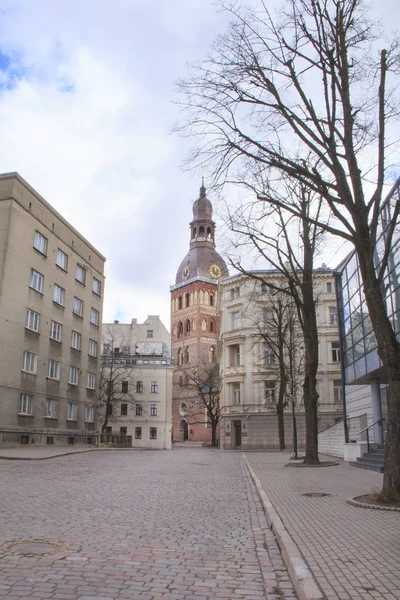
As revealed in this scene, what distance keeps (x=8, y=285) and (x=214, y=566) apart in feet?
89.3

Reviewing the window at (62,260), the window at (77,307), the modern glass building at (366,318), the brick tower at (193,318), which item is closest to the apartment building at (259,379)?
the window at (77,307)

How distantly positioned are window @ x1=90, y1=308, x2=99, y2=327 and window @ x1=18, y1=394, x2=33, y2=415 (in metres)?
11.5

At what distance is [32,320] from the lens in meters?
33.2

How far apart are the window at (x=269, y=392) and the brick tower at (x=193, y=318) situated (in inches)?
1649

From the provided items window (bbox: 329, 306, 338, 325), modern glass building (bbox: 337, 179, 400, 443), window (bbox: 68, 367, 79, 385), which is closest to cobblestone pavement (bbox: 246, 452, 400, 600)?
modern glass building (bbox: 337, 179, 400, 443)

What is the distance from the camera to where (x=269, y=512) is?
8.69 m

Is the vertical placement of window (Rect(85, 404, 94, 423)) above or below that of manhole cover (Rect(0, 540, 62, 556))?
above

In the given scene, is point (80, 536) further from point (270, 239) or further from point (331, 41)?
point (270, 239)

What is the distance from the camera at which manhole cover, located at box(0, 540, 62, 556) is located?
19.2 feet

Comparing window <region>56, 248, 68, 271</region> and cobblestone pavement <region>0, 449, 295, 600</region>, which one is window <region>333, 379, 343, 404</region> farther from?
cobblestone pavement <region>0, 449, 295, 600</region>

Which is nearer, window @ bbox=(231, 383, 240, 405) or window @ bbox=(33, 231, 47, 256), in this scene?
window @ bbox=(33, 231, 47, 256)

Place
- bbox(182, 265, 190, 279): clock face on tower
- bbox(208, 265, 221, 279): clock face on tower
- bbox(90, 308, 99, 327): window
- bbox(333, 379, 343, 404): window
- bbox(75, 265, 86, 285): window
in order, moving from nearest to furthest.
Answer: bbox(75, 265, 86, 285): window, bbox(90, 308, 99, 327): window, bbox(333, 379, 343, 404): window, bbox(208, 265, 221, 279): clock face on tower, bbox(182, 265, 190, 279): clock face on tower

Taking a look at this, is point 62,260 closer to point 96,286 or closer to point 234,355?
point 96,286

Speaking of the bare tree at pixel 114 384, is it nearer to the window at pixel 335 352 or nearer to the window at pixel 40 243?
the window at pixel 335 352
